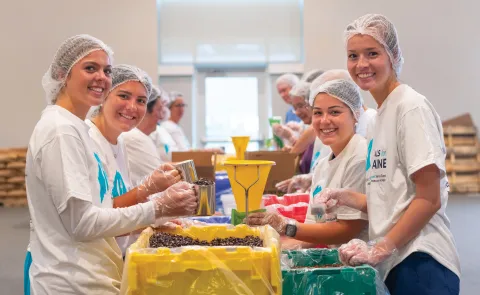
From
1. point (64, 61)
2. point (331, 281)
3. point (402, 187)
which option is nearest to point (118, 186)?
point (64, 61)

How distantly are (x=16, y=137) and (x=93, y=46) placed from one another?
7.45 metres

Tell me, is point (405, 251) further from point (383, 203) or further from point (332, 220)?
point (332, 220)

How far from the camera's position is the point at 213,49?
8750 mm

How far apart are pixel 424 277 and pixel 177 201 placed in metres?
0.83

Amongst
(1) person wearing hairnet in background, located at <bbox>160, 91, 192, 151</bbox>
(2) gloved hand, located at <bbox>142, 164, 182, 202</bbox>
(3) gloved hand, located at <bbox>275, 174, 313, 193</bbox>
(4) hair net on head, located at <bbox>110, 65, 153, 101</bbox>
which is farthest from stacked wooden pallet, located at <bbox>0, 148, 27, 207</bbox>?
(2) gloved hand, located at <bbox>142, 164, 182, 202</bbox>

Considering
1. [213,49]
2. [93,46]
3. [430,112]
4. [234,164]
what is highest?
[213,49]

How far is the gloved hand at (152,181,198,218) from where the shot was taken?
168 centimetres

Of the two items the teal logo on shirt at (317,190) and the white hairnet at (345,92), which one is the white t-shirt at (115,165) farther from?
the white hairnet at (345,92)

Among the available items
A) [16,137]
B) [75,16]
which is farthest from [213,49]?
[16,137]

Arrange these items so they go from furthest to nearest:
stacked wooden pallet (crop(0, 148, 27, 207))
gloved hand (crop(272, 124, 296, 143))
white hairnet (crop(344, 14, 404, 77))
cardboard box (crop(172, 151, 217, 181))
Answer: stacked wooden pallet (crop(0, 148, 27, 207)) < gloved hand (crop(272, 124, 296, 143)) < cardboard box (crop(172, 151, 217, 181)) < white hairnet (crop(344, 14, 404, 77))

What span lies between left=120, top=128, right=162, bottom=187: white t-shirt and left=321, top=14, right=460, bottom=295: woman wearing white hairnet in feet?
5.30

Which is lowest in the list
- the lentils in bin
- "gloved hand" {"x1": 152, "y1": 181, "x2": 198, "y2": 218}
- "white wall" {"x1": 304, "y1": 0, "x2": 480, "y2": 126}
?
the lentils in bin

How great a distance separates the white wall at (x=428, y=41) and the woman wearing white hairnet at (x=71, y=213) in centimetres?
711

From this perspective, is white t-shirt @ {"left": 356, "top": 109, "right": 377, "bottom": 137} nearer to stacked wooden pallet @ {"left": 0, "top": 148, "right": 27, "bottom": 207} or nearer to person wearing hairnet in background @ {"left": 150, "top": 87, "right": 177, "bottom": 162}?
person wearing hairnet in background @ {"left": 150, "top": 87, "right": 177, "bottom": 162}
